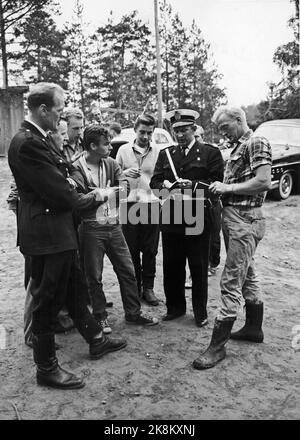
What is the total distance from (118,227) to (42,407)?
5.49ft

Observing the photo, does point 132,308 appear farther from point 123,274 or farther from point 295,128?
point 295,128

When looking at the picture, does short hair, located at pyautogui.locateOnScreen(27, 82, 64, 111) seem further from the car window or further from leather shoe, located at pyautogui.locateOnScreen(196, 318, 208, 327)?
the car window

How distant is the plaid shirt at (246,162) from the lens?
11.5 feet

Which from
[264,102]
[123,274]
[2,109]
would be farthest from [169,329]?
[264,102]

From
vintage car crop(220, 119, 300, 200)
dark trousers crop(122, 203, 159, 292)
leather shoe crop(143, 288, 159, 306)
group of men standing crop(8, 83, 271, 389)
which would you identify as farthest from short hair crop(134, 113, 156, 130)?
vintage car crop(220, 119, 300, 200)

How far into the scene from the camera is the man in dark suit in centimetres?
296

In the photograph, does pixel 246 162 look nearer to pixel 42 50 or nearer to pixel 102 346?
pixel 102 346

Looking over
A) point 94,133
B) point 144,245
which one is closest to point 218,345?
point 144,245

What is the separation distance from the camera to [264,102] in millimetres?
23531

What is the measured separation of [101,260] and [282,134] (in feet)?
30.2

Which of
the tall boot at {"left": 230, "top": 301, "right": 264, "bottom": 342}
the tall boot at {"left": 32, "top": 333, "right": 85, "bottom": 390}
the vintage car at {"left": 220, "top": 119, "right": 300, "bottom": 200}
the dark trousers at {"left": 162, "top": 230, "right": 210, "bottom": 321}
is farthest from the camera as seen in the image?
the vintage car at {"left": 220, "top": 119, "right": 300, "bottom": 200}

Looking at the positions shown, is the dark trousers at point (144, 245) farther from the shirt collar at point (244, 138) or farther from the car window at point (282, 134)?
the car window at point (282, 134)

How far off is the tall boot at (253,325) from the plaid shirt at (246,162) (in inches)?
36.9

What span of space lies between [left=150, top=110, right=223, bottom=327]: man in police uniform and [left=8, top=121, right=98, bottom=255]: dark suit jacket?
4.52 ft
